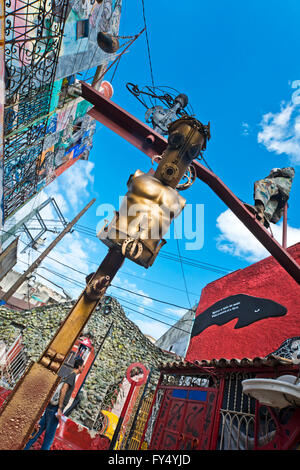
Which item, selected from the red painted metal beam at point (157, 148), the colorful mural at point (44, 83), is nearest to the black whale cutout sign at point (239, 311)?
the red painted metal beam at point (157, 148)

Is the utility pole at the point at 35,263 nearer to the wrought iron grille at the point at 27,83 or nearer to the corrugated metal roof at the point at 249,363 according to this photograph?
the wrought iron grille at the point at 27,83

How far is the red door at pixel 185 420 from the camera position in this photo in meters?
7.19

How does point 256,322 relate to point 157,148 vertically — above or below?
above

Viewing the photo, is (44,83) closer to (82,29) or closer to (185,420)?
(82,29)

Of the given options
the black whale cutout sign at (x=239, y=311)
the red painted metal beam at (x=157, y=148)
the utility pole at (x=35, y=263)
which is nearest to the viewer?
the red painted metal beam at (x=157, y=148)

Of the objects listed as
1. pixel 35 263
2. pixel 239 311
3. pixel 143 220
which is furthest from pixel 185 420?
pixel 35 263

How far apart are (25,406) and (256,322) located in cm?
1024

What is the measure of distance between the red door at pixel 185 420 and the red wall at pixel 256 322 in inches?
102

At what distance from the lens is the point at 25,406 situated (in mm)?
1541

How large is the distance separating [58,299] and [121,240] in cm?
4874

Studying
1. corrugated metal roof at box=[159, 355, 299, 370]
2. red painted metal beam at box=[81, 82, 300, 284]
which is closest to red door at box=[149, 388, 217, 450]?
corrugated metal roof at box=[159, 355, 299, 370]

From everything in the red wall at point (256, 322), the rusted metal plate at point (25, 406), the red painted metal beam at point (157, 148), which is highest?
the red wall at point (256, 322)

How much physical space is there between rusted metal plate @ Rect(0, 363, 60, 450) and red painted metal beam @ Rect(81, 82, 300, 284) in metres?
3.58
